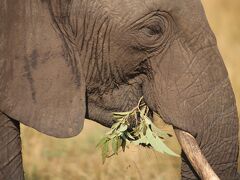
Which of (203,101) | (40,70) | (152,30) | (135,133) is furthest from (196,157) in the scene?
(40,70)

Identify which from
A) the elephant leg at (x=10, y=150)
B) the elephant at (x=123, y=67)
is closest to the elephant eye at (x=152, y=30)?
the elephant at (x=123, y=67)

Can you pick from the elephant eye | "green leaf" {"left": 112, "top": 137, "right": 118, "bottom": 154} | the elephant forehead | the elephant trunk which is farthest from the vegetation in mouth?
the elephant forehead

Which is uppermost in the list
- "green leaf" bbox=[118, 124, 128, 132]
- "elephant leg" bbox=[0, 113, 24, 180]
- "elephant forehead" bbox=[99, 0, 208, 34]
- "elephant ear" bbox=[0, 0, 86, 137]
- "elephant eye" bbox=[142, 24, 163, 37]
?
"elephant forehead" bbox=[99, 0, 208, 34]

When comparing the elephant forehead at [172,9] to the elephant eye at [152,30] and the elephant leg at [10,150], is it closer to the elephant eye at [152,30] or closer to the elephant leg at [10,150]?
the elephant eye at [152,30]

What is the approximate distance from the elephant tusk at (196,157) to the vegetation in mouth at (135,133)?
0.42 feet

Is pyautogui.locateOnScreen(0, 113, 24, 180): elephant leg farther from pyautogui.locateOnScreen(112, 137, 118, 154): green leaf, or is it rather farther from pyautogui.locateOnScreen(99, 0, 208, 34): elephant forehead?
pyautogui.locateOnScreen(99, 0, 208, 34): elephant forehead

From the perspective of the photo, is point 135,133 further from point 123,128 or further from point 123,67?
point 123,67

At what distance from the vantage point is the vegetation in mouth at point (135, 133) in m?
4.24

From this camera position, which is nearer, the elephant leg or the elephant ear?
the elephant ear

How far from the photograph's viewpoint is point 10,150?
423cm

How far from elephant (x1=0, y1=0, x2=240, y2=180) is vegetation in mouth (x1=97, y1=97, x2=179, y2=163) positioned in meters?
0.09

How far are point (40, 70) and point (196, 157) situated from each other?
0.67 metres

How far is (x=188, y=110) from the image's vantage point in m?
4.13

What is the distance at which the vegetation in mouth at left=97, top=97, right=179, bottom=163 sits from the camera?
4238 millimetres
